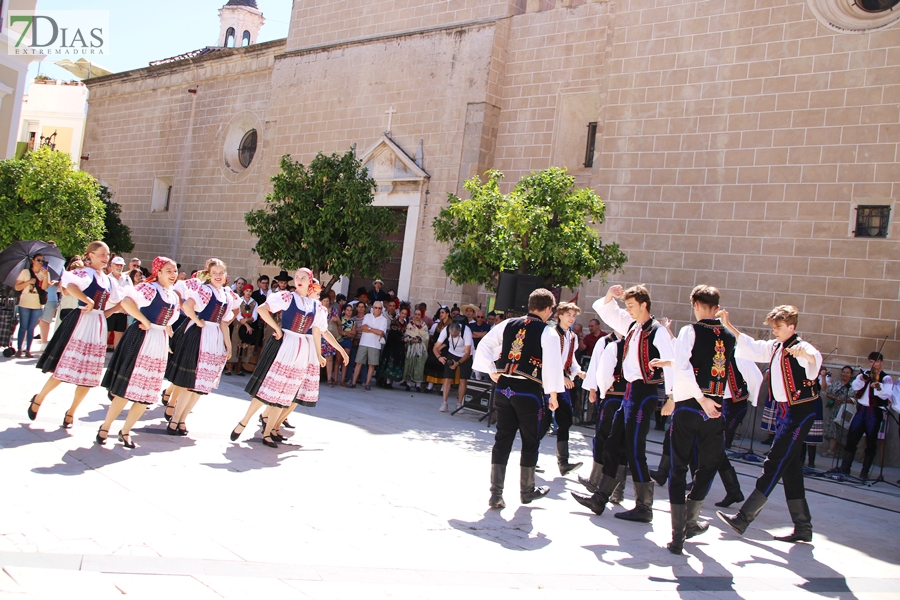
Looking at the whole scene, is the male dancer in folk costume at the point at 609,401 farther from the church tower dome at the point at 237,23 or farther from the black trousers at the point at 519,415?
the church tower dome at the point at 237,23

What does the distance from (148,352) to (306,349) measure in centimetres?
153

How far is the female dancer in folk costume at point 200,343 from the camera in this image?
323 inches

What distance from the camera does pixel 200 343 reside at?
27.6 ft

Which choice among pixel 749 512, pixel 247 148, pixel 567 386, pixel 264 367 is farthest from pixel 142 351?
pixel 247 148

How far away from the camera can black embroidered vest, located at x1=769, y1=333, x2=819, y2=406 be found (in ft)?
22.0

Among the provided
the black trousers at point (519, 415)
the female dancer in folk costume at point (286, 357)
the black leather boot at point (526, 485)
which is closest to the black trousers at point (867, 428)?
the black leather boot at point (526, 485)

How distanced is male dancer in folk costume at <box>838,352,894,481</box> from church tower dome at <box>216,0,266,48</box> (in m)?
47.6

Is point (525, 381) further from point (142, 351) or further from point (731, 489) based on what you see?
point (142, 351)

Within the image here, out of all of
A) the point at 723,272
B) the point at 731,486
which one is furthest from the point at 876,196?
the point at 731,486

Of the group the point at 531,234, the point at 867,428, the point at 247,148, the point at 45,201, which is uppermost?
the point at 247,148

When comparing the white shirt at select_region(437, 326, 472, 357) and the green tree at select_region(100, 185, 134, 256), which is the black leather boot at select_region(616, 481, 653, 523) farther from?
the green tree at select_region(100, 185, 134, 256)

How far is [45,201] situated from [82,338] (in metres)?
14.8

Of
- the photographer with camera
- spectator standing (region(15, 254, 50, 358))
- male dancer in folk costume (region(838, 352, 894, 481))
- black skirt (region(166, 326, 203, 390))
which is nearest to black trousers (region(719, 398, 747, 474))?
male dancer in folk costume (region(838, 352, 894, 481))

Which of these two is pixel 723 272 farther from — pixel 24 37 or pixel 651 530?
pixel 24 37
